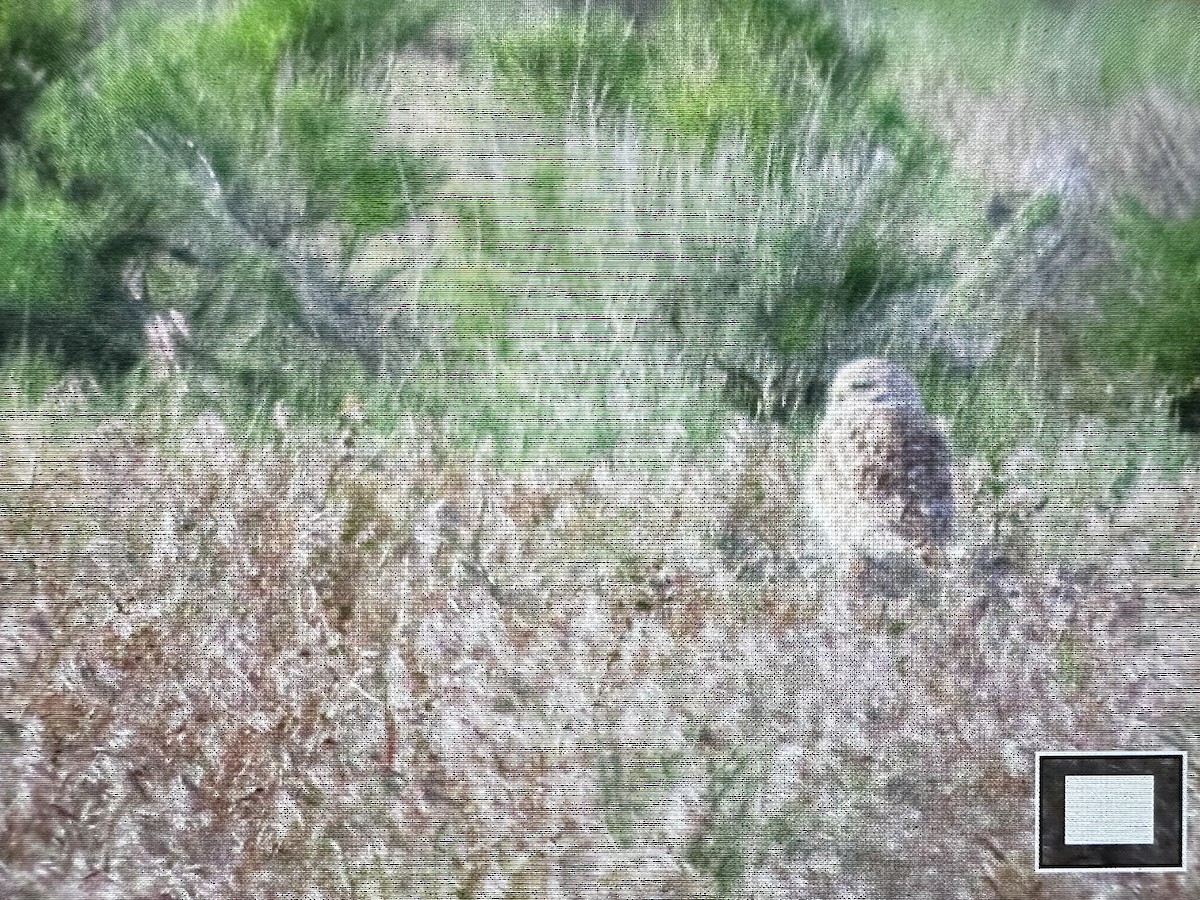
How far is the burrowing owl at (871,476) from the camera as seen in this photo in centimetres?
135

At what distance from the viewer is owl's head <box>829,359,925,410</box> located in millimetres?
1352

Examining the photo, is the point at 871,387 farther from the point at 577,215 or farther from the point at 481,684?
the point at 481,684

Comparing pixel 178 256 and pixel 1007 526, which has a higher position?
pixel 178 256

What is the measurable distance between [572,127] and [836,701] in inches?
38.6

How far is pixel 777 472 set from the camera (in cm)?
135

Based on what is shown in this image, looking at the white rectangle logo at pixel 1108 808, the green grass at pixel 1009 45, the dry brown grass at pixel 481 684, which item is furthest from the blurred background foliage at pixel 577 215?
the white rectangle logo at pixel 1108 808

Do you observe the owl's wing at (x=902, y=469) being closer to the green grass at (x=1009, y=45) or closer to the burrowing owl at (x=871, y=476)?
the burrowing owl at (x=871, y=476)

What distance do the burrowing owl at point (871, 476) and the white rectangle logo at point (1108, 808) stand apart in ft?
1.41

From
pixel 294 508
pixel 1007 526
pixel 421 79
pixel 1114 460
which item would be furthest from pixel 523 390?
pixel 1114 460

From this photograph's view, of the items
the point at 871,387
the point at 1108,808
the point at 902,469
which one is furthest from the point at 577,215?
the point at 1108,808

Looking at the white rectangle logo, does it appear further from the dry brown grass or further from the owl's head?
the owl's head

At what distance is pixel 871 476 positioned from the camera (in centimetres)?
135

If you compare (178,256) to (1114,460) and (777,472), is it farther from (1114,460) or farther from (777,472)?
(1114,460)

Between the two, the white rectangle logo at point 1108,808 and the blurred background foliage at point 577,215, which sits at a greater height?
the blurred background foliage at point 577,215
